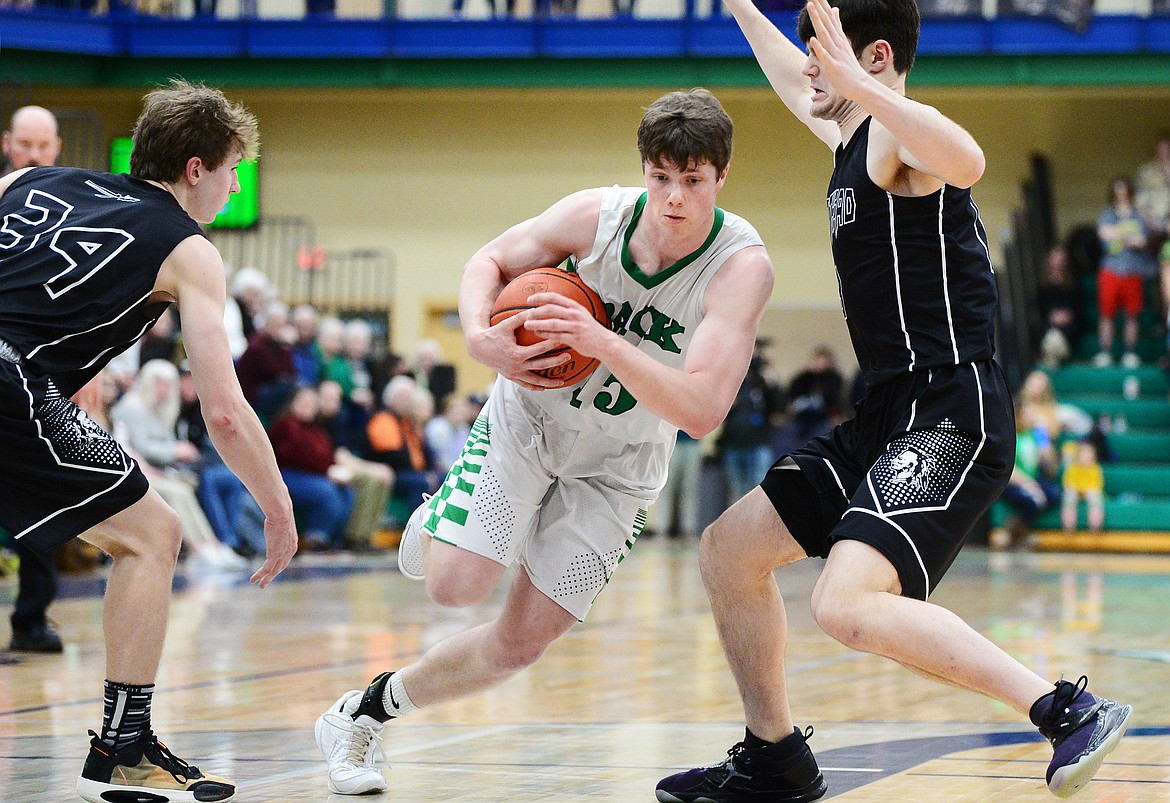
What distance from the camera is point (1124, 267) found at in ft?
55.2

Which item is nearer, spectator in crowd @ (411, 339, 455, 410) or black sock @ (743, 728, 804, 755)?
black sock @ (743, 728, 804, 755)

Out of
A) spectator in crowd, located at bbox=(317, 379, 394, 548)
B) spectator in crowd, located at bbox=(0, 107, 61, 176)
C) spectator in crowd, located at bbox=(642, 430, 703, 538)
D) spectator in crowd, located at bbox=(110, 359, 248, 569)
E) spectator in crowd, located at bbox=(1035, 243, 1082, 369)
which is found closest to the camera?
spectator in crowd, located at bbox=(0, 107, 61, 176)

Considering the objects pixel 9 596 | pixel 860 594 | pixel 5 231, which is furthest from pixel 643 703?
pixel 9 596

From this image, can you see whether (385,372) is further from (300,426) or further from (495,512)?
(495,512)

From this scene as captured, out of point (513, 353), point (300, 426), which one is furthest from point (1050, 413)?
point (513, 353)

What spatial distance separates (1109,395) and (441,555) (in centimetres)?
1416

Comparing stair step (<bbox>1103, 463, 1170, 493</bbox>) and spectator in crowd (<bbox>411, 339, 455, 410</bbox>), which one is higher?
spectator in crowd (<bbox>411, 339, 455, 410</bbox>)

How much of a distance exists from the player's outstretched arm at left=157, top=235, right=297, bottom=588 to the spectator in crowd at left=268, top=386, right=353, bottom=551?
862 centimetres

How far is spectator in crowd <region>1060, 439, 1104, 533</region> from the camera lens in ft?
50.2

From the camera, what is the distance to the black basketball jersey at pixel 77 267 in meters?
3.84

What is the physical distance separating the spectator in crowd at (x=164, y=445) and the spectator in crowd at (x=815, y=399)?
6490mm

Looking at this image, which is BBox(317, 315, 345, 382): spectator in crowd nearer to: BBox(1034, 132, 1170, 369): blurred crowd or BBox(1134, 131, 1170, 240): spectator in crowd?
BBox(1034, 132, 1170, 369): blurred crowd

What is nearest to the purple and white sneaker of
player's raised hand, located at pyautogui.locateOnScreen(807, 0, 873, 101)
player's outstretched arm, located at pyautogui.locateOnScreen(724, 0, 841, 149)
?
player's raised hand, located at pyautogui.locateOnScreen(807, 0, 873, 101)

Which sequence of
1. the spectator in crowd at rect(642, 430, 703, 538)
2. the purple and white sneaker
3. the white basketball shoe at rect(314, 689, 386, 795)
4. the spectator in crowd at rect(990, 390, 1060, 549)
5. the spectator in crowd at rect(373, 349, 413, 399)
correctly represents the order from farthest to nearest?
1. the spectator in crowd at rect(642, 430, 703, 538)
2. the spectator in crowd at rect(990, 390, 1060, 549)
3. the spectator in crowd at rect(373, 349, 413, 399)
4. the white basketball shoe at rect(314, 689, 386, 795)
5. the purple and white sneaker
